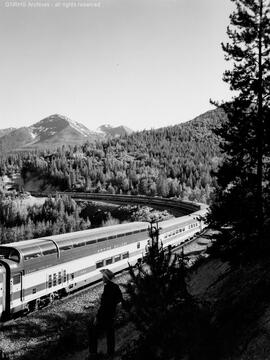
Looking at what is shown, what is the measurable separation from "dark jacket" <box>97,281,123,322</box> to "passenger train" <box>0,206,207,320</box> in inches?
367

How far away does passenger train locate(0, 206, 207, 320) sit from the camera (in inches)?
703

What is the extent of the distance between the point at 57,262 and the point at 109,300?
12.8 metres

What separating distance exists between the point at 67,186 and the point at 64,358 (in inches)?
5126

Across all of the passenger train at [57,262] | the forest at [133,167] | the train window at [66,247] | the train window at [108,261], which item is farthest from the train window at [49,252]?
the forest at [133,167]

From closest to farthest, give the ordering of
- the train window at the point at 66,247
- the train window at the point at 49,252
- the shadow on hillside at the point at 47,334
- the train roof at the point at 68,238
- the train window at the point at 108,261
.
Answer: the shadow on hillside at the point at 47,334 → the train roof at the point at 68,238 → the train window at the point at 49,252 → the train window at the point at 66,247 → the train window at the point at 108,261

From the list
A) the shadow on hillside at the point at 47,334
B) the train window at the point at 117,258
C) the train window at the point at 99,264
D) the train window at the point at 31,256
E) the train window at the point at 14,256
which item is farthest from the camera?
the train window at the point at 117,258

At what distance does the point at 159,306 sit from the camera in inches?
333

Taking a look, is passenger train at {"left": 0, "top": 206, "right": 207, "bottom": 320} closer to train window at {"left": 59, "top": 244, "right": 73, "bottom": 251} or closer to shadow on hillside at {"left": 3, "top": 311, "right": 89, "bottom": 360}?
train window at {"left": 59, "top": 244, "right": 73, "bottom": 251}

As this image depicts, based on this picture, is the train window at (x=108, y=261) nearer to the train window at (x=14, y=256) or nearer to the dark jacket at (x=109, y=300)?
the train window at (x=14, y=256)

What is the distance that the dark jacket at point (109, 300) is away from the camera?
29.8ft

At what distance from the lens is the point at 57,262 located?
21.2 m

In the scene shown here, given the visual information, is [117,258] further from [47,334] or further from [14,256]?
[47,334]

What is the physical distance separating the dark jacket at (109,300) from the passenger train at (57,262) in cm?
931

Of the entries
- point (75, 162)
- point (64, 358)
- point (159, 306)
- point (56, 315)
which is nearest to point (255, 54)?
point (159, 306)
